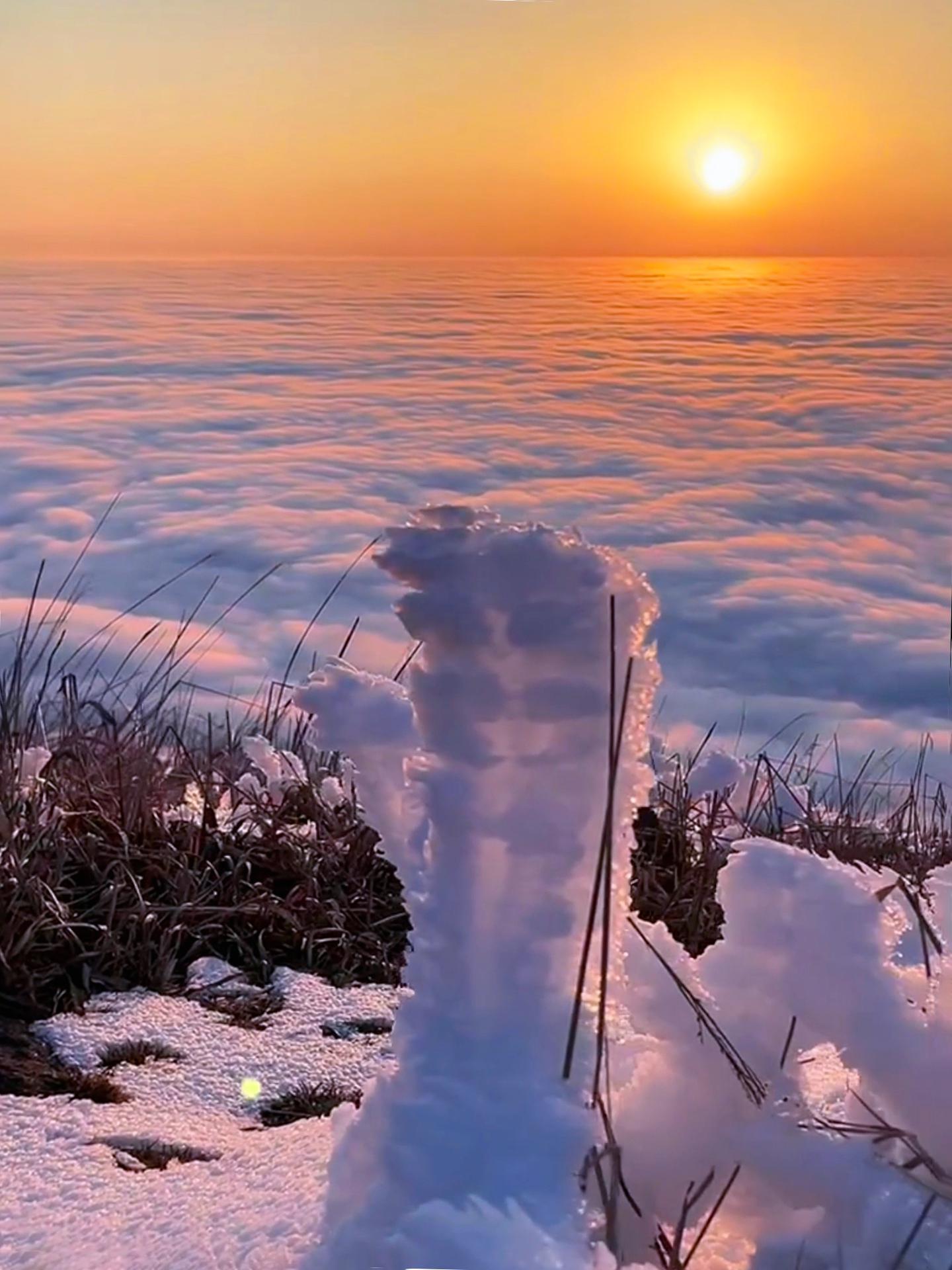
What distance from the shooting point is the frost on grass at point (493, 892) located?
464 mm

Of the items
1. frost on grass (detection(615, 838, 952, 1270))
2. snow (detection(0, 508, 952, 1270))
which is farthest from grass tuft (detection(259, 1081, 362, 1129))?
frost on grass (detection(615, 838, 952, 1270))

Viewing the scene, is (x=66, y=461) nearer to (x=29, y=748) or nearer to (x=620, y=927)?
Answer: (x=29, y=748)

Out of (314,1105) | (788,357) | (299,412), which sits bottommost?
(314,1105)

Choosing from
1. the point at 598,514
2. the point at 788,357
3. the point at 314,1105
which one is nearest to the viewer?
the point at 314,1105

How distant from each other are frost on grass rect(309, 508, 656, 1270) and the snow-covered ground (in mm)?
105

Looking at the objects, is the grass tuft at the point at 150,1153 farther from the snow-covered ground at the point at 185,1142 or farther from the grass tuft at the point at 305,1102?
the grass tuft at the point at 305,1102

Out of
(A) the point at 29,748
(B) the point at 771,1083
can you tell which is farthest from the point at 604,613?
(A) the point at 29,748

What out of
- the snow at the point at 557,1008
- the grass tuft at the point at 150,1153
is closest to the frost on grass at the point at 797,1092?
the snow at the point at 557,1008

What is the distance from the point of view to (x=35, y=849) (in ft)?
4.79

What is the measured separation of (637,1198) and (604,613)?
0.91 ft

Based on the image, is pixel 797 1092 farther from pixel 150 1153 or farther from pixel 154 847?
pixel 154 847

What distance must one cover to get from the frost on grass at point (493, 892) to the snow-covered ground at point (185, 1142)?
105mm

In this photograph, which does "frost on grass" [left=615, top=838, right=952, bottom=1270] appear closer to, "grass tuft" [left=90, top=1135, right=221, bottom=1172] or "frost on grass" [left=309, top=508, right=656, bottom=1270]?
"frost on grass" [left=309, top=508, right=656, bottom=1270]

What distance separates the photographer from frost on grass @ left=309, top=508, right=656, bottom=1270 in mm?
→ 464
